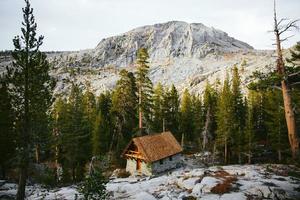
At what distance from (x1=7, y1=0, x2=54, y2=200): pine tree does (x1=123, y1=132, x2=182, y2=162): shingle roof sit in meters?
15.7

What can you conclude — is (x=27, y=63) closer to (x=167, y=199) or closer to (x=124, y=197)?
(x=124, y=197)

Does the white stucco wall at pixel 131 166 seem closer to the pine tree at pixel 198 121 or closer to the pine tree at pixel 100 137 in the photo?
the pine tree at pixel 100 137

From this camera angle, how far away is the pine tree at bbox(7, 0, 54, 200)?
57.7ft

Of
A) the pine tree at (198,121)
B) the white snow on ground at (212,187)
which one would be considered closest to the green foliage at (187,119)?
the pine tree at (198,121)

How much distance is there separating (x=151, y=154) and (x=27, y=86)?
1837 centimetres

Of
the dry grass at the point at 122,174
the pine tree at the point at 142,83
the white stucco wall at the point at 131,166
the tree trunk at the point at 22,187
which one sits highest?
Answer: the pine tree at the point at 142,83

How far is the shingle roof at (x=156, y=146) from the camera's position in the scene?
3164cm

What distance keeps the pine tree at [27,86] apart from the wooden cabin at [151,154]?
Result: 52.3 feet

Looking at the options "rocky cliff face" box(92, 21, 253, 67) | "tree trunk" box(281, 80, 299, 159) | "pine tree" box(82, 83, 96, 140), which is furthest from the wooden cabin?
"rocky cliff face" box(92, 21, 253, 67)

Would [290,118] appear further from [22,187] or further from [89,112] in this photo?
[89,112]

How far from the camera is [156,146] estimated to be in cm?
3378

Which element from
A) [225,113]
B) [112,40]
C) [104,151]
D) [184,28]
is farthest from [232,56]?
[104,151]

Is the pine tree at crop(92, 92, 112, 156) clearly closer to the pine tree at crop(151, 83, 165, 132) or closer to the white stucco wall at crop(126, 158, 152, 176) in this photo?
the white stucco wall at crop(126, 158, 152, 176)

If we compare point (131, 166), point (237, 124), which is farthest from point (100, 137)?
point (237, 124)
